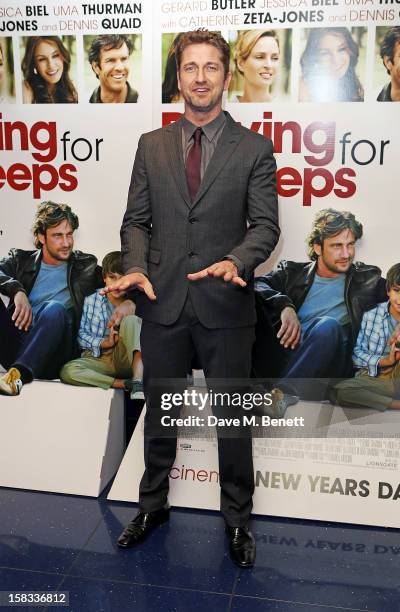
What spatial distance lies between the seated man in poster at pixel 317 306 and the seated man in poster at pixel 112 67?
40.0 inches

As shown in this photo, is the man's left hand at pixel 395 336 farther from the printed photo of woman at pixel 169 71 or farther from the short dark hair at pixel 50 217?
the short dark hair at pixel 50 217

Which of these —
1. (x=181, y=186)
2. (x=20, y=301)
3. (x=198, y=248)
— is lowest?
(x=20, y=301)

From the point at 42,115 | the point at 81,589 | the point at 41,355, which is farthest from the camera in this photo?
the point at 41,355

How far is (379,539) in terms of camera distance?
9.45 feet

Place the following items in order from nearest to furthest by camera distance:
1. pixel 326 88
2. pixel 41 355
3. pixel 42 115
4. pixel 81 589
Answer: pixel 81 589, pixel 326 88, pixel 42 115, pixel 41 355

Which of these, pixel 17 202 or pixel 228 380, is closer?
pixel 228 380

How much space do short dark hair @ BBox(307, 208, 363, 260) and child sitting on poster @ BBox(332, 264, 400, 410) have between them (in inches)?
9.7

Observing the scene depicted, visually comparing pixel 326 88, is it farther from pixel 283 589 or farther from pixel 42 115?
pixel 283 589

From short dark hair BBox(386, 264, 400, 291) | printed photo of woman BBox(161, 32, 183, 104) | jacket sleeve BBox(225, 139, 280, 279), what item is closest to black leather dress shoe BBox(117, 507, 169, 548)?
jacket sleeve BBox(225, 139, 280, 279)

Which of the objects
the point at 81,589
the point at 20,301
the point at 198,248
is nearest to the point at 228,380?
the point at 198,248

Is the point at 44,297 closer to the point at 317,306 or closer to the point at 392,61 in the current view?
the point at 317,306

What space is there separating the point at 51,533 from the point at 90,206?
4.76 feet

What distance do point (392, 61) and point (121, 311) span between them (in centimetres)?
160

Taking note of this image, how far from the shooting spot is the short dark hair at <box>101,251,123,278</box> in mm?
3170
